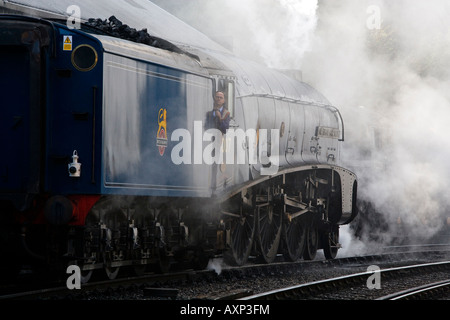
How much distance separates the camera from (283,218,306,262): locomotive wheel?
53.1 ft

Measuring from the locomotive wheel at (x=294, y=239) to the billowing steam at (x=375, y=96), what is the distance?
4.79 metres

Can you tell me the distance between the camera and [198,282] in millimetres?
11805

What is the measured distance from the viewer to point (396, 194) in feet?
82.9

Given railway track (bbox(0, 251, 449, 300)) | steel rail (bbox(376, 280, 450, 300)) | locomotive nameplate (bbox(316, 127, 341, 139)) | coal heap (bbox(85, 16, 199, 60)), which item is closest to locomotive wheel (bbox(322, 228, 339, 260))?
railway track (bbox(0, 251, 449, 300))

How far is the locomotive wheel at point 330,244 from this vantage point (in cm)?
1798

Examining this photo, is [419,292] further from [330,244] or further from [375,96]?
[375,96]

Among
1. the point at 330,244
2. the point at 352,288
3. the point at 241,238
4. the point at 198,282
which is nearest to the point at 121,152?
the point at 198,282

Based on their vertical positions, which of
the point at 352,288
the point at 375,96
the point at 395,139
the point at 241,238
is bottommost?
the point at 352,288

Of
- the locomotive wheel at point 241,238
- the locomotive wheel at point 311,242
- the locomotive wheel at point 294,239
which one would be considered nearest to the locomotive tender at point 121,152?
the locomotive wheel at point 241,238

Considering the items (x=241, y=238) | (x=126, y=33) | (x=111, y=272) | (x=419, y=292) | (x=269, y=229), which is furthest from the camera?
(x=269, y=229)

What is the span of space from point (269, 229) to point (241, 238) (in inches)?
48.9

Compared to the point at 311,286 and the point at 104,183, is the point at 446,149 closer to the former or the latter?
the point at 311,286

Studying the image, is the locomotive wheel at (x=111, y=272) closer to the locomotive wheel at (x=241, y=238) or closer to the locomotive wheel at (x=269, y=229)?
the locomotive wheel at (x=241, y=238)

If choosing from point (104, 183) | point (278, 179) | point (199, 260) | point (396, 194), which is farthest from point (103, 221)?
point (396, 194)
